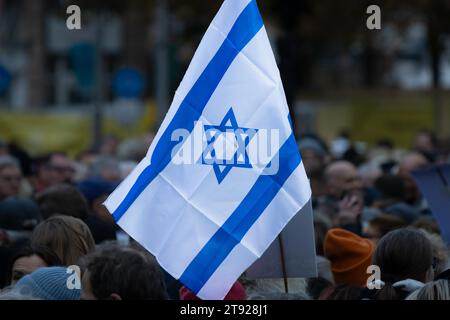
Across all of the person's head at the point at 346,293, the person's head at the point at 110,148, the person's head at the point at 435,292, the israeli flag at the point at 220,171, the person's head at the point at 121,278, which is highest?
the israeli flag at the point at 220,171

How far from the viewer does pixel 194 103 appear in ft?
18.0

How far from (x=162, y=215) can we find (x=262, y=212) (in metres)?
0.42

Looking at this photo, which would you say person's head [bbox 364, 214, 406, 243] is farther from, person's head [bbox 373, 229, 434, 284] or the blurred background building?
the blurred background building

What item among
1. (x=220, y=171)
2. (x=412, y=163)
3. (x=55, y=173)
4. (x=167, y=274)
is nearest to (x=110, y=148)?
(x=55, y=173)

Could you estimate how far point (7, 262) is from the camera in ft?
21.2

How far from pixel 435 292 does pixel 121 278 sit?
1.18 meters

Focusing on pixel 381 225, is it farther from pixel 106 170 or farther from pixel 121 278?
pixel 106 170

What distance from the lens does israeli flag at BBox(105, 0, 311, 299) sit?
526cm

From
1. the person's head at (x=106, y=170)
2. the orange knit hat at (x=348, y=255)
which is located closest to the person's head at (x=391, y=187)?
the person's head at (x=106, y=170)

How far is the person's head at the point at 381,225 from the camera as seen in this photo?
8.01m

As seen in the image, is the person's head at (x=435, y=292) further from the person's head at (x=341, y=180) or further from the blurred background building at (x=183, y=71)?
the blurred background building at (x=183, y=71)

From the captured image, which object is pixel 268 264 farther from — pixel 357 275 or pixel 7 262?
pixel 7 262

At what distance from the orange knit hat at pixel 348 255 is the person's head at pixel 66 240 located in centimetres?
128
